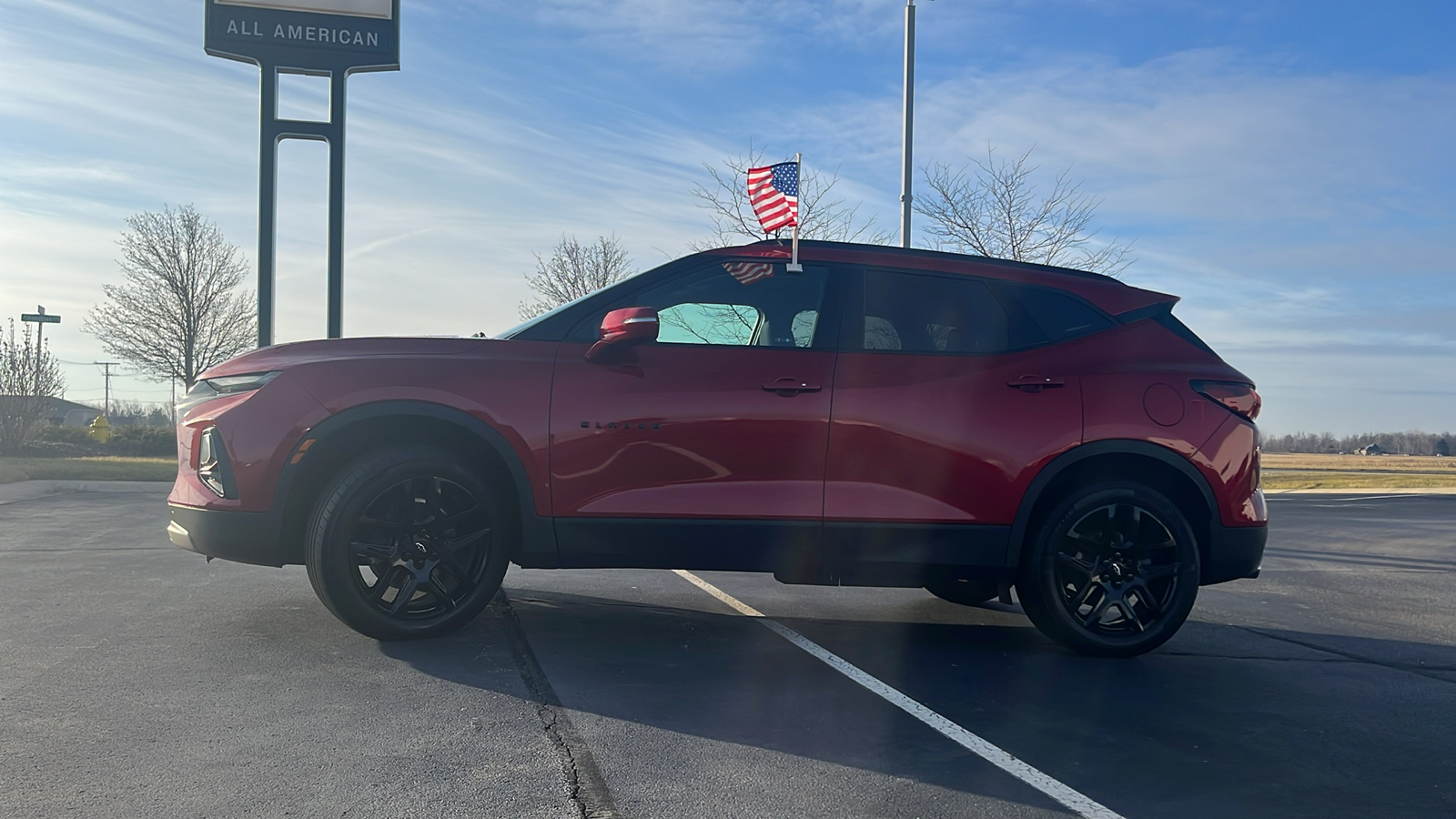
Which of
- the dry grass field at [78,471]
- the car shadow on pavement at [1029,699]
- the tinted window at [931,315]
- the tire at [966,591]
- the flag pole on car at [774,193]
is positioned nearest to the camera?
the car shadow on pavement at [1029,699]

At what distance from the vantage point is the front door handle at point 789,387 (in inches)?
188

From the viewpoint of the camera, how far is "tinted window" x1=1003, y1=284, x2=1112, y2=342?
523 cm

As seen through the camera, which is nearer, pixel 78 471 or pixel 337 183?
pixel 337 183

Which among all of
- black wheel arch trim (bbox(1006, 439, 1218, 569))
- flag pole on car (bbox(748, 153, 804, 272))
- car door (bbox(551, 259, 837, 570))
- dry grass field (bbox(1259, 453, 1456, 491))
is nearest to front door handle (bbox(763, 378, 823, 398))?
car door (bbox(551, 259, 837, 570))

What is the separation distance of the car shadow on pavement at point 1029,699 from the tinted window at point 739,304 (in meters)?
1.47

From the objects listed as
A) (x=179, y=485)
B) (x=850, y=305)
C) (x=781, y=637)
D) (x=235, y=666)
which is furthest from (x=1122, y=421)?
(x=179, y=485)

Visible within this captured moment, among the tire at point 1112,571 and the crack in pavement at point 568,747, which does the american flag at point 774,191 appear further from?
the crack in pavement at point 568,747

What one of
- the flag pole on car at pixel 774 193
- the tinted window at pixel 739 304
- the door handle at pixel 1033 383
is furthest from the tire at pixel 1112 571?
the flag pole on car at pixel 774 193

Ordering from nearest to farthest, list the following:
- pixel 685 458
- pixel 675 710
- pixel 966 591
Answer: pixel 675 710 → pixel 685 458 → pixel 966 591

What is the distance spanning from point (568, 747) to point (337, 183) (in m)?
14.6

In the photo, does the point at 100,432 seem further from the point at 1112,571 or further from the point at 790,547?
the point at 1112,571

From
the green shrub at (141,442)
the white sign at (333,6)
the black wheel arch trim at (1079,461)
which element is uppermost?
the white sign at (333,6)

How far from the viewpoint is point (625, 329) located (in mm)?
4605

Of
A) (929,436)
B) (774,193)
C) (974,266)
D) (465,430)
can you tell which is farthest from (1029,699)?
(774,193)
